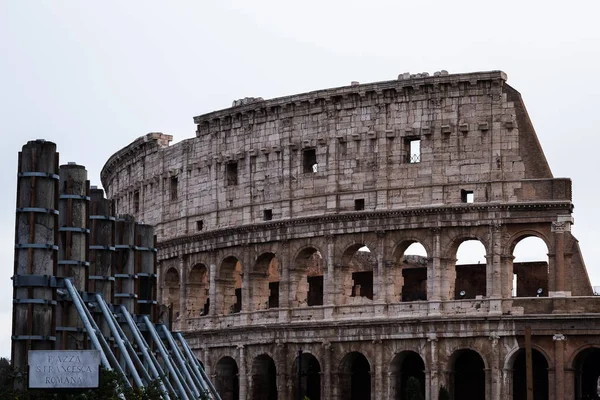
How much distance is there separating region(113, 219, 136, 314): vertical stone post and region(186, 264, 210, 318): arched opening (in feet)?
103

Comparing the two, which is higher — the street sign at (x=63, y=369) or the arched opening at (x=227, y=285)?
the arched opening at (x=227, y=285)

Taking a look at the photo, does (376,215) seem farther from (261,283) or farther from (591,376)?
(591,376)

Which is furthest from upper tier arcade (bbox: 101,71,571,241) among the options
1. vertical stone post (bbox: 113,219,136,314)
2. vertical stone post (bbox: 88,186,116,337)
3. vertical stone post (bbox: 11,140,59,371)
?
vertical stone post (bbox: 11,140,59,371)

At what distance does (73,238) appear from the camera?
125 feet

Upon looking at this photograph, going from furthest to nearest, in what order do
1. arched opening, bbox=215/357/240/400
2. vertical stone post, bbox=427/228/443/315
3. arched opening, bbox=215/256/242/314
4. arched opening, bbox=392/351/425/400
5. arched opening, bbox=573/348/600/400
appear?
arched opening, bbox=215/256/242/314 → arched opening, bbox=215/357/240/400 → arched opening, bbox=573/348/600/400 → arched opening, bbox=392/351/425/400 → vertical stone post, bbox=427/228/443/315

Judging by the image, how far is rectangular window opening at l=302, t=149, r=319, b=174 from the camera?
69.2 meters

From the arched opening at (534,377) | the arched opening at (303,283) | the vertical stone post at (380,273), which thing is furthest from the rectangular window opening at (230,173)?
the arched opening at (534,377)

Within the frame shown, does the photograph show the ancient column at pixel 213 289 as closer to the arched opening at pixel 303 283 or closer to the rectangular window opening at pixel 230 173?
the rectangular window opening at pixel 230 173

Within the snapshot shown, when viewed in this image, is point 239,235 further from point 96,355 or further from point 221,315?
point 96,355

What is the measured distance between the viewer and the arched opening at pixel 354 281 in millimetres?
67562

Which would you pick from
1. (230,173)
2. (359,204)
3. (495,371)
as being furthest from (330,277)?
(495,371)

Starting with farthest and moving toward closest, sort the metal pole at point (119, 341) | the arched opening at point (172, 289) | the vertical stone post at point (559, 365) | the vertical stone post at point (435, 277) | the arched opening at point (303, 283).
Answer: the arched opening at point (172, 289)
the arched opening at point (303, 283)
the vertical stone post at point (435, 277)
the vertical stone post at point (559, 365)
the metal pole at point (119, 341)

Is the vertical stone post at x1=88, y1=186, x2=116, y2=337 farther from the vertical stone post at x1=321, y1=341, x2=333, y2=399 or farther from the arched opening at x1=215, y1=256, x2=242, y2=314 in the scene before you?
the arched opening at x1=215, y1=256, x2=242, y2=314

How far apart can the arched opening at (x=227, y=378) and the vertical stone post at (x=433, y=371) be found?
11828mm
